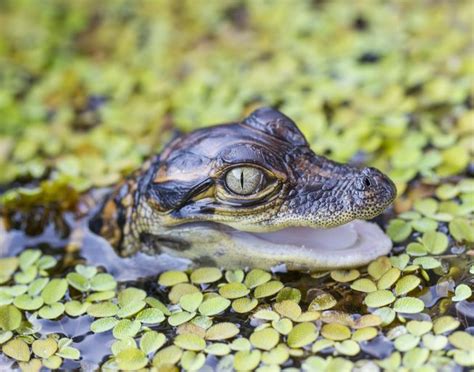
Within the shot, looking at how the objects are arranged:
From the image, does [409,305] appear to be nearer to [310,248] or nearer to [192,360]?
[310,248]

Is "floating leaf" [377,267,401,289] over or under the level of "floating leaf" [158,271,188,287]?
over

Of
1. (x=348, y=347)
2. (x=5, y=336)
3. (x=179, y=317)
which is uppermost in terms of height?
(x=348, y=347)

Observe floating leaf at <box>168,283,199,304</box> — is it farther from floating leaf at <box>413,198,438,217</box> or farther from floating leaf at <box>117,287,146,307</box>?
floating leaf at <box>413,198,438,217</box>

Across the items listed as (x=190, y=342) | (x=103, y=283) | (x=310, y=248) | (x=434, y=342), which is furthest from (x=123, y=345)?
(x=434, y=342)

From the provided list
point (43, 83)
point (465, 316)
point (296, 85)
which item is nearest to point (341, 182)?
point (465, 316)

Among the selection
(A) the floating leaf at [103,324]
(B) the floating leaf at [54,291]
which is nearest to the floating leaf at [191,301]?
(A) the floating leaf at [103,324]

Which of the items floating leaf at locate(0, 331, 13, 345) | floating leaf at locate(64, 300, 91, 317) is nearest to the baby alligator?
floating leaf at locate(64, 300, 91, 317)
